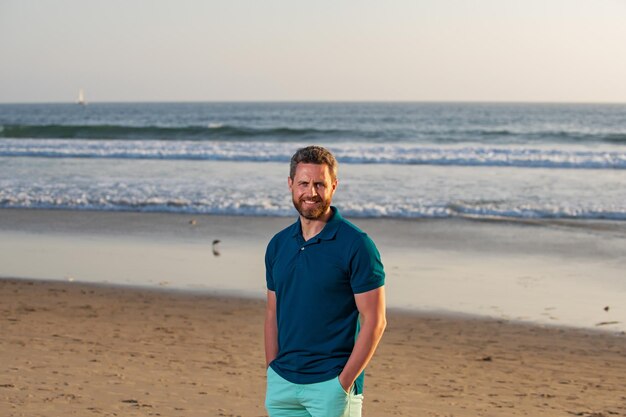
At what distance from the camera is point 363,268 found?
3.02m

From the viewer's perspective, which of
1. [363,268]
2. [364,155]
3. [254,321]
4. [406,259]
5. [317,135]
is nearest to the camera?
[363,268]

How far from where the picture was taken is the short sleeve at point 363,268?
3020 millimetres

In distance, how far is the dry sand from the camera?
231 inches

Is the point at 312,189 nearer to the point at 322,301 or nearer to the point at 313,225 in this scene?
the point at 313,225

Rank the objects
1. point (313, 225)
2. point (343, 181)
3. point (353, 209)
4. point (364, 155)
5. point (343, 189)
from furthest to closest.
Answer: point (364, 155)
point (343, 181)
point (343, 189)
point (353, 209)
point (313, 225)

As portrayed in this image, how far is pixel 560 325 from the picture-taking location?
8.44 meters

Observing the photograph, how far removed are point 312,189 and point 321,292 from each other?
1.16ft

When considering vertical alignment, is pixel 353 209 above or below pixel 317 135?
below

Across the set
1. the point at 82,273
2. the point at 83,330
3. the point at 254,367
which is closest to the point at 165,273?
the point at 82,273

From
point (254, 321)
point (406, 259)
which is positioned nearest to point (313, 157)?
point (254, 321)

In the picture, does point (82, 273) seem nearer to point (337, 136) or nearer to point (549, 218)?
point (549, 218)

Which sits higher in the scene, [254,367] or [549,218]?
[549,218]

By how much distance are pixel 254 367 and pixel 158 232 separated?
294 inches

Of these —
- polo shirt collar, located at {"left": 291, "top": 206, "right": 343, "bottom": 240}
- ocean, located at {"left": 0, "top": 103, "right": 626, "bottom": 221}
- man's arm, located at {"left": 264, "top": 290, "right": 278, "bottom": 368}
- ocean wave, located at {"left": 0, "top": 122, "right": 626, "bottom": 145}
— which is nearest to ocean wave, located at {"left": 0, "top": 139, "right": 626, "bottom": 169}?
ocean, located at {"left": 0, "top": 103, "right": 626, "bottom": 221}
